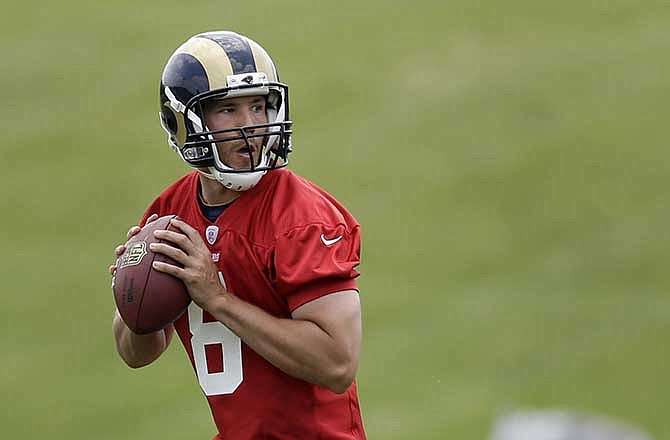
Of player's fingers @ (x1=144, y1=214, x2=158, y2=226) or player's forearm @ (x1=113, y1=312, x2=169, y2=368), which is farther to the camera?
player's forearm @ (x1=113, y1=312, x2=169, y2=368)

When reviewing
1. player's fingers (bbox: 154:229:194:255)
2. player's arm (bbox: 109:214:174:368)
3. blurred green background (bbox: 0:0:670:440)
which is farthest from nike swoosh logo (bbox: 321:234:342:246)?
blurred green background (bbox: 0:0:670:440)

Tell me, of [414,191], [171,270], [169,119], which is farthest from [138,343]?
[414,191]

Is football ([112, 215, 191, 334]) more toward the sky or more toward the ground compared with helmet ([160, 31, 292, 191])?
more toward the ground

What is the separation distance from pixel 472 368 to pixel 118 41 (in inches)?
213

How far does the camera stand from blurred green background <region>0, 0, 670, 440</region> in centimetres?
854

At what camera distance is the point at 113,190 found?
10.4 meters

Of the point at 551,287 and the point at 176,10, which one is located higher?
the point at 176,10

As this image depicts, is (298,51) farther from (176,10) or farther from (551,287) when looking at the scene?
(551,287)

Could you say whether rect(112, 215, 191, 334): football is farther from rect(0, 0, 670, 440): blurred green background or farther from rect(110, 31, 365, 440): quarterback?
rect(0, 0, 670, 440): blurred green background

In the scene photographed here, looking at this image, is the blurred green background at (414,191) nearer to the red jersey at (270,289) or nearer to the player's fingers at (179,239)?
the red jersey at (270,289)

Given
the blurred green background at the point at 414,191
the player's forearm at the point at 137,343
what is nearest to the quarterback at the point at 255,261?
the player's forearm at the point at 137,343

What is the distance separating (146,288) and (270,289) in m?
0.34

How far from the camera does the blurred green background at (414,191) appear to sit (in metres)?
8.54

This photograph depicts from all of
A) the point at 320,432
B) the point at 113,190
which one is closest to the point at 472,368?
the point at 113,190
